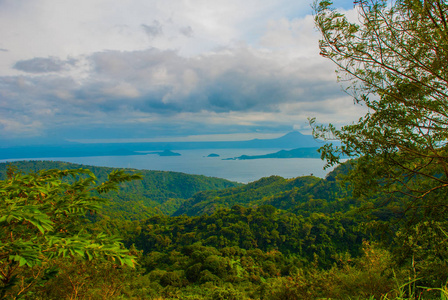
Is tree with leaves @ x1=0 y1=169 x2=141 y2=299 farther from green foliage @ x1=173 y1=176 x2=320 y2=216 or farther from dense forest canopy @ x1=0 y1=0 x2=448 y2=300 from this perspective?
green foliage @ x1=173 y1=176 x2=320 y2=216

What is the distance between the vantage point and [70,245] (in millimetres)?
1924

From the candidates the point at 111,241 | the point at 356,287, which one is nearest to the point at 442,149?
the point at 356,287

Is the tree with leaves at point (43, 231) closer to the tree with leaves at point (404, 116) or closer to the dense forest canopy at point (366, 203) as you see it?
the dense forest canopy at point (366, 203)

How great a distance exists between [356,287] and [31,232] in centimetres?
764

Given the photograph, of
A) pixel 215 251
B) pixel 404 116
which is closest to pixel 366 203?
pixel 404 116

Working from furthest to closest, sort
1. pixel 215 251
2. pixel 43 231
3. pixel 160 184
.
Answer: pixel 160 184 → pixel 215 251 → pixel 43 231

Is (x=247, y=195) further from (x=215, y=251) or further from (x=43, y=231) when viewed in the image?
(x=43, y=231)

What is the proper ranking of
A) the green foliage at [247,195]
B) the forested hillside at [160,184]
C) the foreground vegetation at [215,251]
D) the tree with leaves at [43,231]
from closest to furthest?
the tree with leaves at [43,231] → the foreground vegetation at [215,251] → the green foliage at [247,195] → the forested hillside at [160,184]

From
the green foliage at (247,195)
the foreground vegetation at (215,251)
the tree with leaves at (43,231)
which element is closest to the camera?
the tree with leaves at (43,231)

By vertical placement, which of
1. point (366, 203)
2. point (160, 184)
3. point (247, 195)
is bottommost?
point (160, 184)

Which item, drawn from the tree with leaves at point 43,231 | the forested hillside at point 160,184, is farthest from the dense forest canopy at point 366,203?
the forested hillside at point 160,184

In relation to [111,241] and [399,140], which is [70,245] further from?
[399,140]

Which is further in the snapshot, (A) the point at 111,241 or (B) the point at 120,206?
(B) the point at 120,206

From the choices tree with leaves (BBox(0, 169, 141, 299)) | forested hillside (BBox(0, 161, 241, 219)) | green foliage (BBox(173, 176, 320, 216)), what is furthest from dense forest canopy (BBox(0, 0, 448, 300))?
forested hillside (BBox(0, 161, 241, 219))
